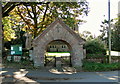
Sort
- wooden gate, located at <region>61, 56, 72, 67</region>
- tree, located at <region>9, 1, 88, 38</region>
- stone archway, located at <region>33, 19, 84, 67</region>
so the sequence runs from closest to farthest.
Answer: stone archway, located at <region>33, 19, 84, 67</region>, wooden gate, located at <region>61, 56, 72, 67</region>, tree, located at <region>9, 1, 88, 38</region>

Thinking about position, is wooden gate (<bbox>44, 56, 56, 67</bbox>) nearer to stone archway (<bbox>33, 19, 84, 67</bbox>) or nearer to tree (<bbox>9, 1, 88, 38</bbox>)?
stone archway (<bbox>33, 19, 84, 67</bbox>)

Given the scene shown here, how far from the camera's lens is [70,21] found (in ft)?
53.5

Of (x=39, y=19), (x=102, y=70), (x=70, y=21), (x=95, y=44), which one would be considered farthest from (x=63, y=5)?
(x=39, y=19)

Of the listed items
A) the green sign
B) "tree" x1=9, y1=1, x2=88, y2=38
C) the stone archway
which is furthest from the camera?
"tree" x1=9, y1=1, x2=88, y2=38

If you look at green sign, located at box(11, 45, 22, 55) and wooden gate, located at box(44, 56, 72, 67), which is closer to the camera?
wooden gate, located at box(44, 56, 72, 67)

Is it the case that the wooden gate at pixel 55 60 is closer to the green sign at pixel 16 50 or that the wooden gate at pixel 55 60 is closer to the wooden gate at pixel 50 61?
the wooden gate at pixel 50 61

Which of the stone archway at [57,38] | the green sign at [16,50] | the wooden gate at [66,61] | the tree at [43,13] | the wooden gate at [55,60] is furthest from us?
the tree at [43,13]

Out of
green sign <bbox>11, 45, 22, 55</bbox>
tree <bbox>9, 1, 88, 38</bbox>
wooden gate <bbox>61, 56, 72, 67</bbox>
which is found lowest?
wooden gate <bbox>61, 56, 72, 67</bbox>

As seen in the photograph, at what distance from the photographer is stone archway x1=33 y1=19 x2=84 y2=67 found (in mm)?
11812

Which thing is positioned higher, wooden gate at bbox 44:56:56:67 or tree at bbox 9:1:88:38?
tree at bbox 9:1:88:38

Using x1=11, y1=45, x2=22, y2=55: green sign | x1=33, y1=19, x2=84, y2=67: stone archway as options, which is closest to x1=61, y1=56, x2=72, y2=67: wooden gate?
x1=33, y1=19, x2=84, y2=67: stone archway

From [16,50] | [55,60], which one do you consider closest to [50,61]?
[55,60]

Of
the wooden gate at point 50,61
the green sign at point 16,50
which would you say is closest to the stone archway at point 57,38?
the wooden gate at point 50,61

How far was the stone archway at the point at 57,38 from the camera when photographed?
11.8m
